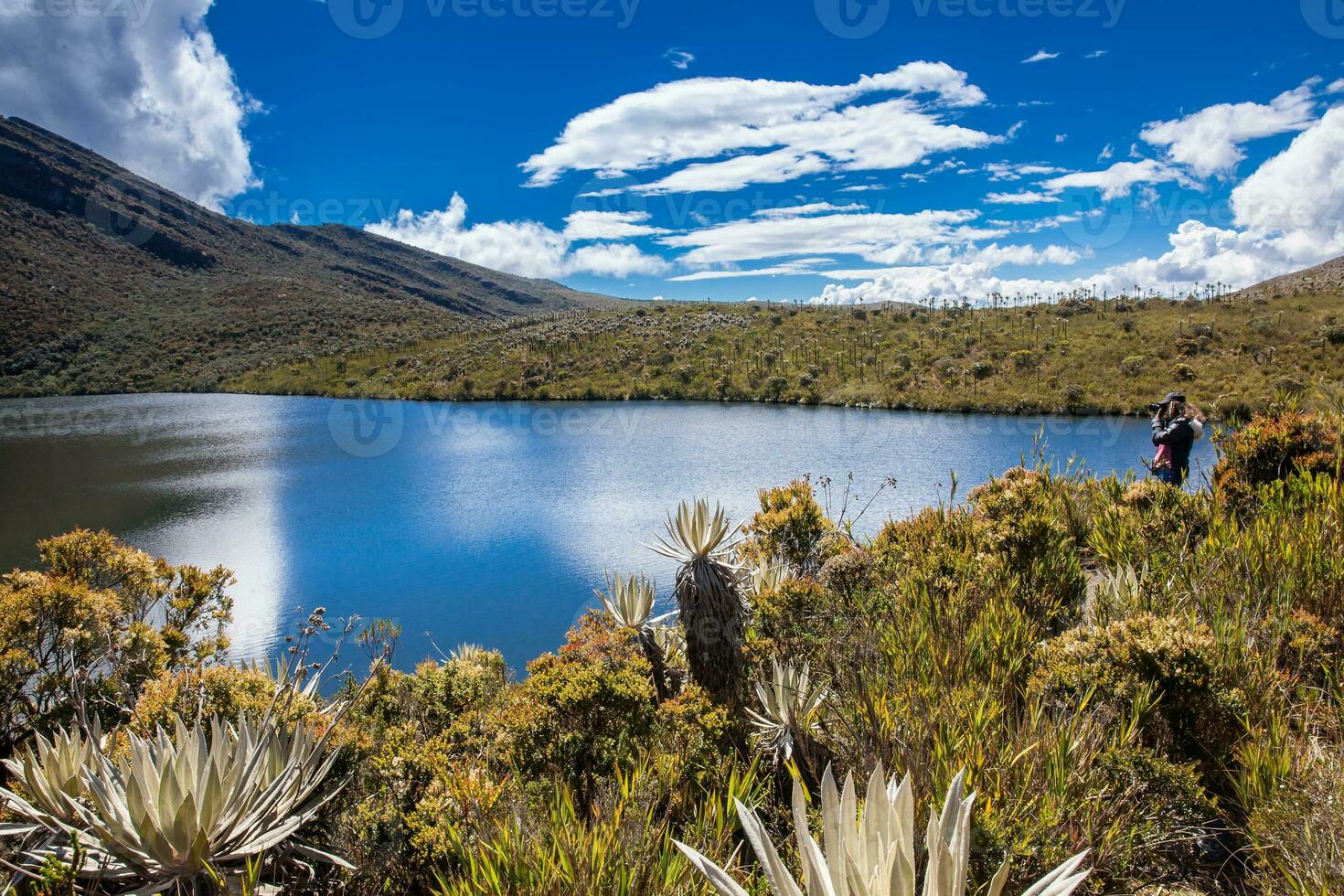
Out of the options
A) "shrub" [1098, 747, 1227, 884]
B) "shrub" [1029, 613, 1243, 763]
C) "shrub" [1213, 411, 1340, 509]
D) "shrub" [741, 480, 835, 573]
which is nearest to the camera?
"shrub" [1098, 747, 1227, 884]

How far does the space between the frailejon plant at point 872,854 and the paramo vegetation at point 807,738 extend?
0.01 metres

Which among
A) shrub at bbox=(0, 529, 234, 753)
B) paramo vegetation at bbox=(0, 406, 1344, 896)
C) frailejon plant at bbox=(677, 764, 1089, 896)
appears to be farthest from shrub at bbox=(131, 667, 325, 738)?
frailejon plant at bbox=(677, 764, 1089, 896)

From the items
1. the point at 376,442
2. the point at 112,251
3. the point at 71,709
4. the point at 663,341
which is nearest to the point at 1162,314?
the point at 663,341

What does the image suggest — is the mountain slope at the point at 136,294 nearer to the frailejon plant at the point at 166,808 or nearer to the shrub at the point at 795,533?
the shrub at the point at 795,533

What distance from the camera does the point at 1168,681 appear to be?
3479 millimetres

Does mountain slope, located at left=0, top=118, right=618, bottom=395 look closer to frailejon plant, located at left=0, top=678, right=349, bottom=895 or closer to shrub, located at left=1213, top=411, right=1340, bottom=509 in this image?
frailejon plant, located at left=0, top=678, right=349, bottom=895

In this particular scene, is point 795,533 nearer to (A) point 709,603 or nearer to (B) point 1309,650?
(A) point 709,603

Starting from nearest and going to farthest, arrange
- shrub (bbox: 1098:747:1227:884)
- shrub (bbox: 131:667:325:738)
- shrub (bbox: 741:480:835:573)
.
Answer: shrub (bbox: 1098:747:1227:884)
shrub (bbox: 131:667:325:738)
shrub (bbox: 741:480:835:573)

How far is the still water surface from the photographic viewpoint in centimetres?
1321

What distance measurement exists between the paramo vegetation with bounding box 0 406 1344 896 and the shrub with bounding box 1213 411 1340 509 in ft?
0.10

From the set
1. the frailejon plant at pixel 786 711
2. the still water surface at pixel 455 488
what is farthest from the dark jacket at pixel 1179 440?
the frailejon plant at pixel 786 711

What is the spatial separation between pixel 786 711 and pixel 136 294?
110574mm

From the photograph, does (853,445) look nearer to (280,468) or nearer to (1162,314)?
(280,468)

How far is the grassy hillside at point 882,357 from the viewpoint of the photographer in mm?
36281
